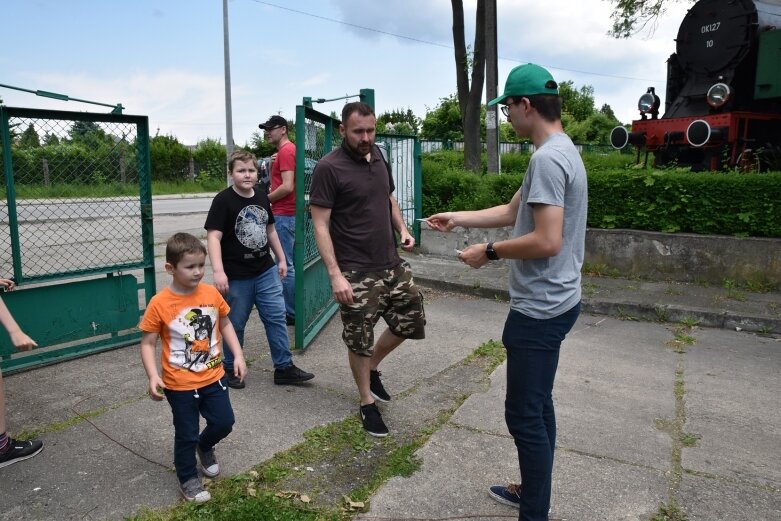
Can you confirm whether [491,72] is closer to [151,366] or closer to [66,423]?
[66,423]

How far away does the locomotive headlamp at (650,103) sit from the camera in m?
9.96

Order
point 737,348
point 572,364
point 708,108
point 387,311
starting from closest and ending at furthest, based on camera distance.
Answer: point 387,311 → point 572,364 → point 737,348 → point 708,108

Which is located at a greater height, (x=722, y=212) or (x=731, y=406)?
(x=722, y=212)

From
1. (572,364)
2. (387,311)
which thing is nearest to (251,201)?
(387,311)

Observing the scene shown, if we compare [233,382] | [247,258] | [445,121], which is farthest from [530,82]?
[445,121]

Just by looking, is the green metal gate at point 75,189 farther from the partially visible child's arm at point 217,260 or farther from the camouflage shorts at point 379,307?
the camouflage shorts at point 379,307

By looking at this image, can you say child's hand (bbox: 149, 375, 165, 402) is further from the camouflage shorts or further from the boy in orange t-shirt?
the camouflage shorts

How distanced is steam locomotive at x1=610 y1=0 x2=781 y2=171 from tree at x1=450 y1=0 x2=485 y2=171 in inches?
141

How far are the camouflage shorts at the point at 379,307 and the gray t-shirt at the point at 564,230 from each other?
3.97ft

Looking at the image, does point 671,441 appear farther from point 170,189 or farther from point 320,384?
point 170,189

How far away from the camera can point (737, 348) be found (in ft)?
16.7

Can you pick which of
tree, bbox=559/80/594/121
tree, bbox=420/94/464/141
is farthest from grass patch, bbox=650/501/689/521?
tree, bbox=559/80/594/121

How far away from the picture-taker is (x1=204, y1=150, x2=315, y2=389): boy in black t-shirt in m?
3.96

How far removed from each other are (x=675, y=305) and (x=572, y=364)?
5.88ft
